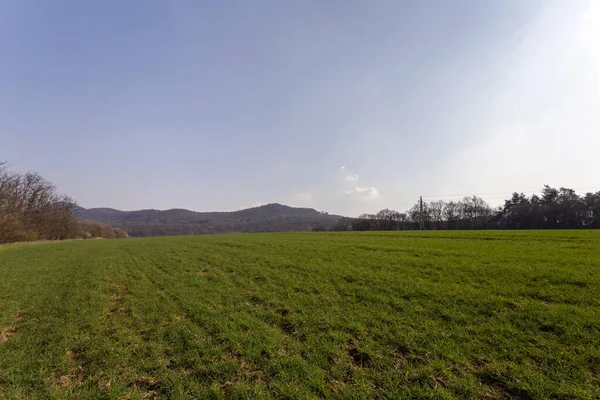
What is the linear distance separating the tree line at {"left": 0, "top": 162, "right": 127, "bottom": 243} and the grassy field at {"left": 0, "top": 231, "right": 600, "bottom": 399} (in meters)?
57.9

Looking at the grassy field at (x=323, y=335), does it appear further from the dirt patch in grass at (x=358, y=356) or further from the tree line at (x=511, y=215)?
the tree line at (x=511, y=215)

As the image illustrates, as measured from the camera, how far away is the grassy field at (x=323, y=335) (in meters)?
5.43

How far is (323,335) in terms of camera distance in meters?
7.47

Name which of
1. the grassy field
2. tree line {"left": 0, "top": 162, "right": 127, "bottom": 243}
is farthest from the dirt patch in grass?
tree line {"left": 0, "top": 162, "right": 127, "bottom": 243}

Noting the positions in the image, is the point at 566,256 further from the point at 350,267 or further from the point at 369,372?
the point at 369,372

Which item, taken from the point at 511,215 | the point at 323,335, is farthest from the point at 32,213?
the point at 511,215

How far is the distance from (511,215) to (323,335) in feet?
362

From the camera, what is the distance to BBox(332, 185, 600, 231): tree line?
261 ft

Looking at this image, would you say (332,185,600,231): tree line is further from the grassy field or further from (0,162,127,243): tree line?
(0,162,127,243): tree line

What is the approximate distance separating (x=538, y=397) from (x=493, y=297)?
15.8 feet

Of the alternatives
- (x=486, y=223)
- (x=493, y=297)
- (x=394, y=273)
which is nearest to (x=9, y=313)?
(x=394, y=273)

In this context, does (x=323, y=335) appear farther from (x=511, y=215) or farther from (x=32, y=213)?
(x=511, y=215)

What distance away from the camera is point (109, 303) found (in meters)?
11.3

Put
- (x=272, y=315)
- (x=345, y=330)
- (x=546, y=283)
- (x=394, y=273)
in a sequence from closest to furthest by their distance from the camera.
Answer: (x=345, y=330), (x=272, y=315), (x=546, y=283), (x=394, y=273)
